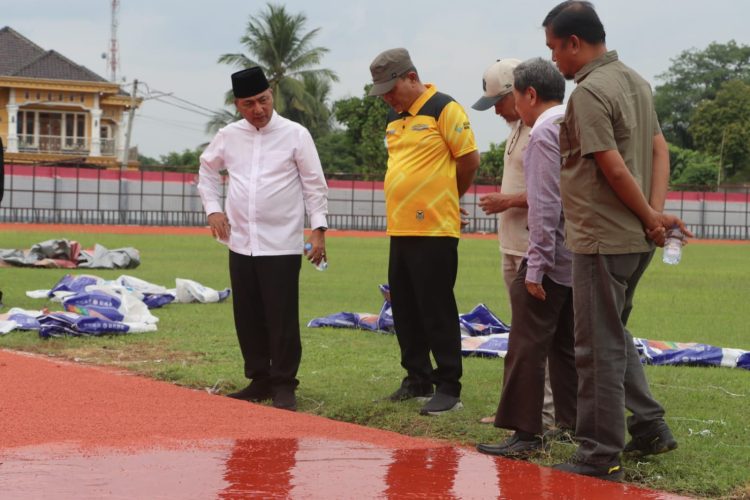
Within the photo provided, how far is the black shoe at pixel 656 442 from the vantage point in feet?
16.8

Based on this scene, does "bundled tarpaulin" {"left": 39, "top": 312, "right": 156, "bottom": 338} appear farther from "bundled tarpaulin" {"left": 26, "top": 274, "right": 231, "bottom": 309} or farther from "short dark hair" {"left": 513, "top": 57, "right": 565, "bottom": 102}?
"short dark hair" {"left": 513, "top": 57, "right": 565, "bottom": 102}

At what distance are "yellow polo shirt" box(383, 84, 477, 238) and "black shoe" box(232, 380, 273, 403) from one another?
1.28m

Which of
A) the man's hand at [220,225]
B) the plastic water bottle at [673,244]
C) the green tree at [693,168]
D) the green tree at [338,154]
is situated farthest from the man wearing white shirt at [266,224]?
the green tree at [693,168]

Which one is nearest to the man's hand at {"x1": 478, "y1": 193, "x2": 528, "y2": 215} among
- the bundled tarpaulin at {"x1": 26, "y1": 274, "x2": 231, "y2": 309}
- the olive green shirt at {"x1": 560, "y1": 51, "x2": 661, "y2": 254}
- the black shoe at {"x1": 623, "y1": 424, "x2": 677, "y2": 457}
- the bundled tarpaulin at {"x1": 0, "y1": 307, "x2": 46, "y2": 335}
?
the olive green shirt at {"x1": 560, "y1": 51, "x2": 661, "y2": 254}

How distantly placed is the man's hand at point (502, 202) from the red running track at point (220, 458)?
48.4 inches

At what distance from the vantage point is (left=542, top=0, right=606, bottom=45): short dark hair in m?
4.86

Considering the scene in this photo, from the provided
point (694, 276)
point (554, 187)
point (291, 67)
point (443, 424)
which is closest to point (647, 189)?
point (554, 187)

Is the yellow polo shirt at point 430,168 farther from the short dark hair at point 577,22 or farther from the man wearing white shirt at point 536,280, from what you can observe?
the short dark hair at point 577,22

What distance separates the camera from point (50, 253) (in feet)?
62.3

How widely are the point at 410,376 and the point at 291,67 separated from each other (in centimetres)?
5492

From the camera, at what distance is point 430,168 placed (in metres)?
6.52

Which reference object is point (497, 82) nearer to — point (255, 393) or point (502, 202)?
point (502, 202)

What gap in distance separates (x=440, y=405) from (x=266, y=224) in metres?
1.54

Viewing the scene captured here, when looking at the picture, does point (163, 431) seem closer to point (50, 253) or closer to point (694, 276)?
point (50, 253)
